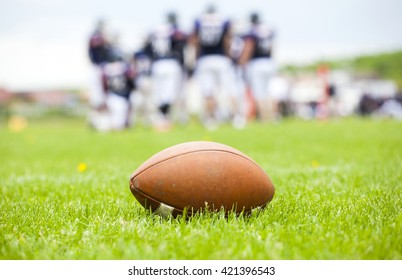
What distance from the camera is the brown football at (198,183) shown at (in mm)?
2191

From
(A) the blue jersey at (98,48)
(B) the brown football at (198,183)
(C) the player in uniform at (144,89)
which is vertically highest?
(A) the blue jersey at (98,48)

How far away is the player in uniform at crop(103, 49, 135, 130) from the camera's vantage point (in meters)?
11.1

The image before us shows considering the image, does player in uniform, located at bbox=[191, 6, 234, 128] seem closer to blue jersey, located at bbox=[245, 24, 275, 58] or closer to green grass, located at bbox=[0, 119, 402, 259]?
blue jersey, located at bbox=[245, 24, 275, 58]

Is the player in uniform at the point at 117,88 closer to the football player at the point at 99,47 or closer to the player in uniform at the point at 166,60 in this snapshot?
the football player at the point at 99,47

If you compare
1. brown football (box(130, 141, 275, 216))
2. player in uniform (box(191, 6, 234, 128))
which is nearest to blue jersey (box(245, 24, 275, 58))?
player in uniform (box(191, 6, 234, 128))

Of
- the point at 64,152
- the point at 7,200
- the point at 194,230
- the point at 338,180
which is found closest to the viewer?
the point at 194,230

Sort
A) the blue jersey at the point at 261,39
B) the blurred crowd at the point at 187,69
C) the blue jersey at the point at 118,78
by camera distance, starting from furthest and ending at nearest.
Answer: the blue jersey at the point at 118,78
the blue jersey at the point at 261,39
the blurred crowd at the point at 187,69

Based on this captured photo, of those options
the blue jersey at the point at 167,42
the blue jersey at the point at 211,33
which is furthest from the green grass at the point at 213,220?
the blue jersey at the point at 167,42

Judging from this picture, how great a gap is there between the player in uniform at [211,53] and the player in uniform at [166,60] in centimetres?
56

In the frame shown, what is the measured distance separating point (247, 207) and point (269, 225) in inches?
5.9

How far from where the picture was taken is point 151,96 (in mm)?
13898

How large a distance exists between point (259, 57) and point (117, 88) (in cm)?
318
